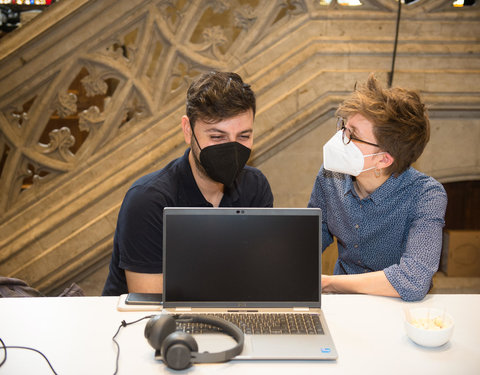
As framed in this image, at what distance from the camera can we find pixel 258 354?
4.48 feet

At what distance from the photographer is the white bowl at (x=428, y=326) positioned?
55.5 inches

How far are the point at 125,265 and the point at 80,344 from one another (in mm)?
472

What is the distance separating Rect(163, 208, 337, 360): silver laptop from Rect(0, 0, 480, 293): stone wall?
142 cm

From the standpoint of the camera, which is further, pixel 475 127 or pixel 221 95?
pixel 475 127

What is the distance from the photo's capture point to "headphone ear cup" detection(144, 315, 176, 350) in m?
1.33

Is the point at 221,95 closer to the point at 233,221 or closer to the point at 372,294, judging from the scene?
the point at 233,221

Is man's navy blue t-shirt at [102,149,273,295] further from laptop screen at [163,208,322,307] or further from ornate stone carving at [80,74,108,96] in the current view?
ornate stone carving at [80,74,108,96]

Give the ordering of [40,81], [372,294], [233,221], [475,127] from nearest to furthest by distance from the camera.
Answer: [233,221]
[372,294]
[40,81]
[475,127]

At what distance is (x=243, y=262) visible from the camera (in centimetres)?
157

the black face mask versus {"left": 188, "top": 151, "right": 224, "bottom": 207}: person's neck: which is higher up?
the black face mask

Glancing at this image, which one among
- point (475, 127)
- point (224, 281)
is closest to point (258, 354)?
point (224, 281)

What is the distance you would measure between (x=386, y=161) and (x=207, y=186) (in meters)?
0.72

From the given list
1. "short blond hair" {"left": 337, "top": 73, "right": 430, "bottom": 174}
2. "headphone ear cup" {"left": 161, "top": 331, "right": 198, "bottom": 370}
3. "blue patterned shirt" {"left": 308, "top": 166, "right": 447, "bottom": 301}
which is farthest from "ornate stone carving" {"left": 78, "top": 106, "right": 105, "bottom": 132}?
"headphone ear cup" {"left": 161, "top": 331, "right": 198, "bottom": 370}

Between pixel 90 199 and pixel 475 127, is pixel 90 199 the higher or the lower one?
the lower one
